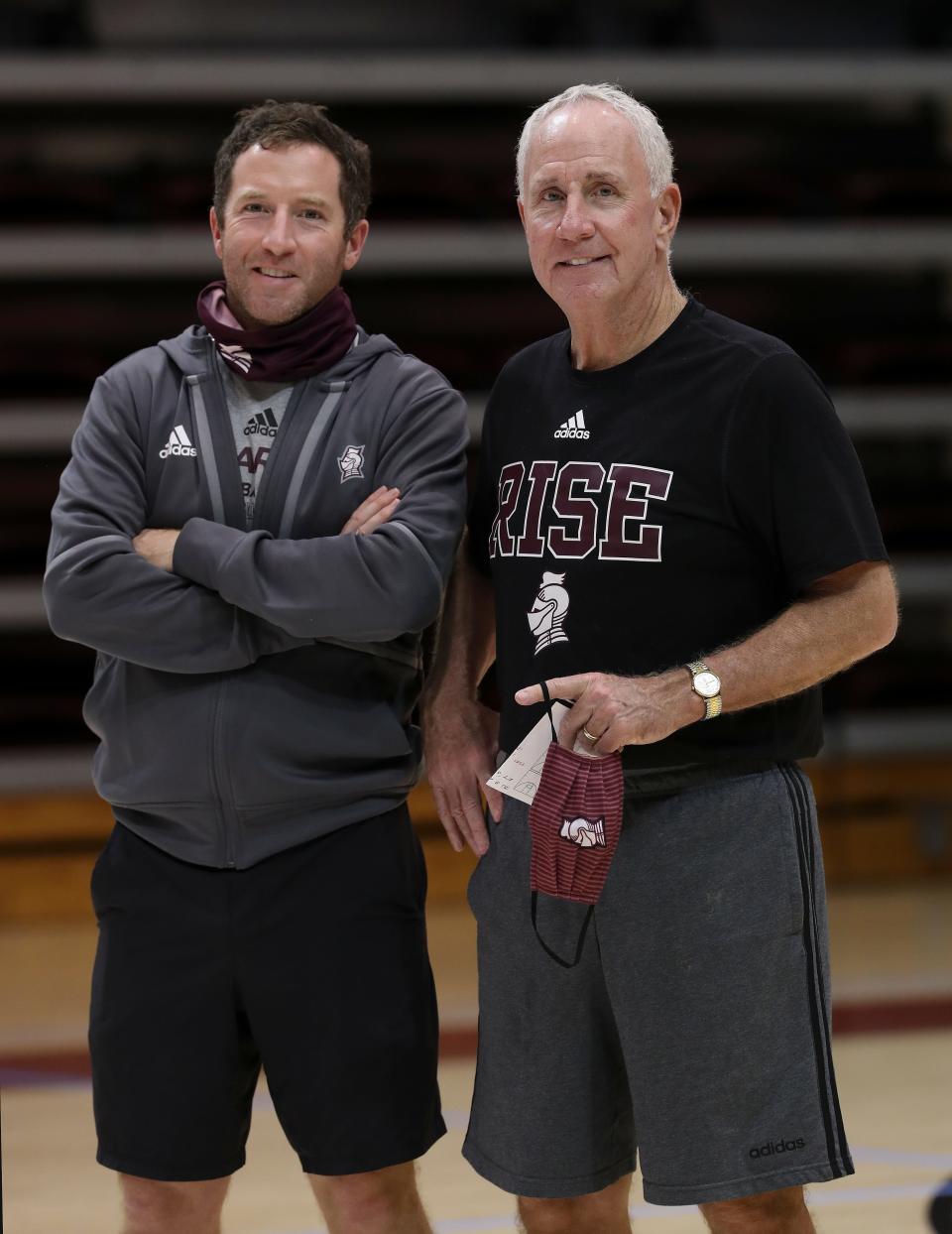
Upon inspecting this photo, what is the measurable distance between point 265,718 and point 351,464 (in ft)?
1.39

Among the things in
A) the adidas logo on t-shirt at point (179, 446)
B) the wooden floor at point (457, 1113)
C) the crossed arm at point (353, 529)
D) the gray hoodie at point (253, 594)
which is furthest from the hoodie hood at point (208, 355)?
the wooden floor at point (457, 1113)

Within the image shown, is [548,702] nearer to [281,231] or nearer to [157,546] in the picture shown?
[157,546]

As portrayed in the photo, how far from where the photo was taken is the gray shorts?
226 cm

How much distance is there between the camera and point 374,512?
Result: 2.48 meters

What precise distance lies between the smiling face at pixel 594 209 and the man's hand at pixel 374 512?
1.28ft

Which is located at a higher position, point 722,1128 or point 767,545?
point 767,545

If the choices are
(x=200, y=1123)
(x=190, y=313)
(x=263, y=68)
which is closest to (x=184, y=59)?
(x=263, y=68)

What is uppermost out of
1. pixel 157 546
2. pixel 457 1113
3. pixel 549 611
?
pixel 157 546

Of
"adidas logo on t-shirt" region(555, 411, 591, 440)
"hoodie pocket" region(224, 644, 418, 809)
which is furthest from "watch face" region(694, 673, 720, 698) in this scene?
"hoodie pocket" region(224, 644, 418, 809)

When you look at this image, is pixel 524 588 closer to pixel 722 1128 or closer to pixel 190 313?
pixel 722 1128

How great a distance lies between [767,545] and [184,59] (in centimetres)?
595

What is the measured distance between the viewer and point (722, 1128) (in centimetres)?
226

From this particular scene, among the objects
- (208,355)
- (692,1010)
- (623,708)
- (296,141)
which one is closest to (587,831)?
(623,708)

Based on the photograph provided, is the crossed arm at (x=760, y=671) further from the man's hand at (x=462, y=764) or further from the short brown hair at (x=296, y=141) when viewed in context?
the short brown hair at (x=296, y=141)
